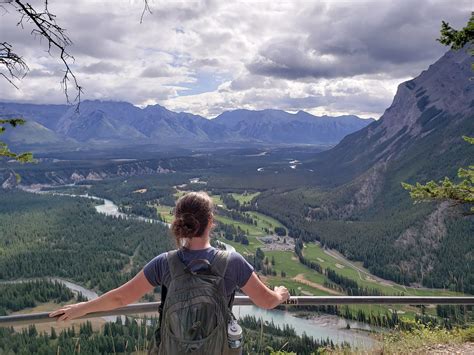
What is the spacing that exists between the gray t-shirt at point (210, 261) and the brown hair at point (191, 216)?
0.64 ft

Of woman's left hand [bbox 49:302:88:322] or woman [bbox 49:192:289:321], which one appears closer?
woman [bbox 49:192:289:321]

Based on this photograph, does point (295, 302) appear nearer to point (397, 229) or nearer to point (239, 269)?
point (239, 269)

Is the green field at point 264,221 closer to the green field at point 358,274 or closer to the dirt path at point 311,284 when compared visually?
the green field at point 358,274

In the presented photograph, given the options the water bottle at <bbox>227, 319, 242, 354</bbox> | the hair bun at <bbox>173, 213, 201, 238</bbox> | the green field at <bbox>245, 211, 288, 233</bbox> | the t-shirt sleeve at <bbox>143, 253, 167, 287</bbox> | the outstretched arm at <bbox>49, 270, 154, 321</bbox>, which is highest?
the hair bun at <bbox>173, 213, 201, 238</bbox>

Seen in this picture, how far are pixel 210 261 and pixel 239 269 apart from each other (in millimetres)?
330

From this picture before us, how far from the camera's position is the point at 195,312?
4156 mm

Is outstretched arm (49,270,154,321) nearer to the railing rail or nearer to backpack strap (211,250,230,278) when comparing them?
backpack strap (211,250,230,278)

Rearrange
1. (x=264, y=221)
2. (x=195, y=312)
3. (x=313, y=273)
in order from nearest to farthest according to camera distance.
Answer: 1. (x=195, y=312)
2. (x=313, y=273)
3. (x=264, y=221)

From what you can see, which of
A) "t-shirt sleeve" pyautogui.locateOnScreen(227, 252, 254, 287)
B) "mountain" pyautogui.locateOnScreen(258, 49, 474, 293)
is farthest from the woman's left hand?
"mountain" pyautogui.locateOnScreen(258, 49, 474, 293)

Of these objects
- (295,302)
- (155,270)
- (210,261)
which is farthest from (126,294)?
(295,302)

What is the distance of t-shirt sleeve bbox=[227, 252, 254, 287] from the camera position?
4.45 meters

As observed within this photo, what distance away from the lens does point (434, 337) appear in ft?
27.6

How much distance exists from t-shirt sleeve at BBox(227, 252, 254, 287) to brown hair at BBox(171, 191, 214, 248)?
45cm

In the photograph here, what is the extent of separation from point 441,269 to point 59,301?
8767cm
